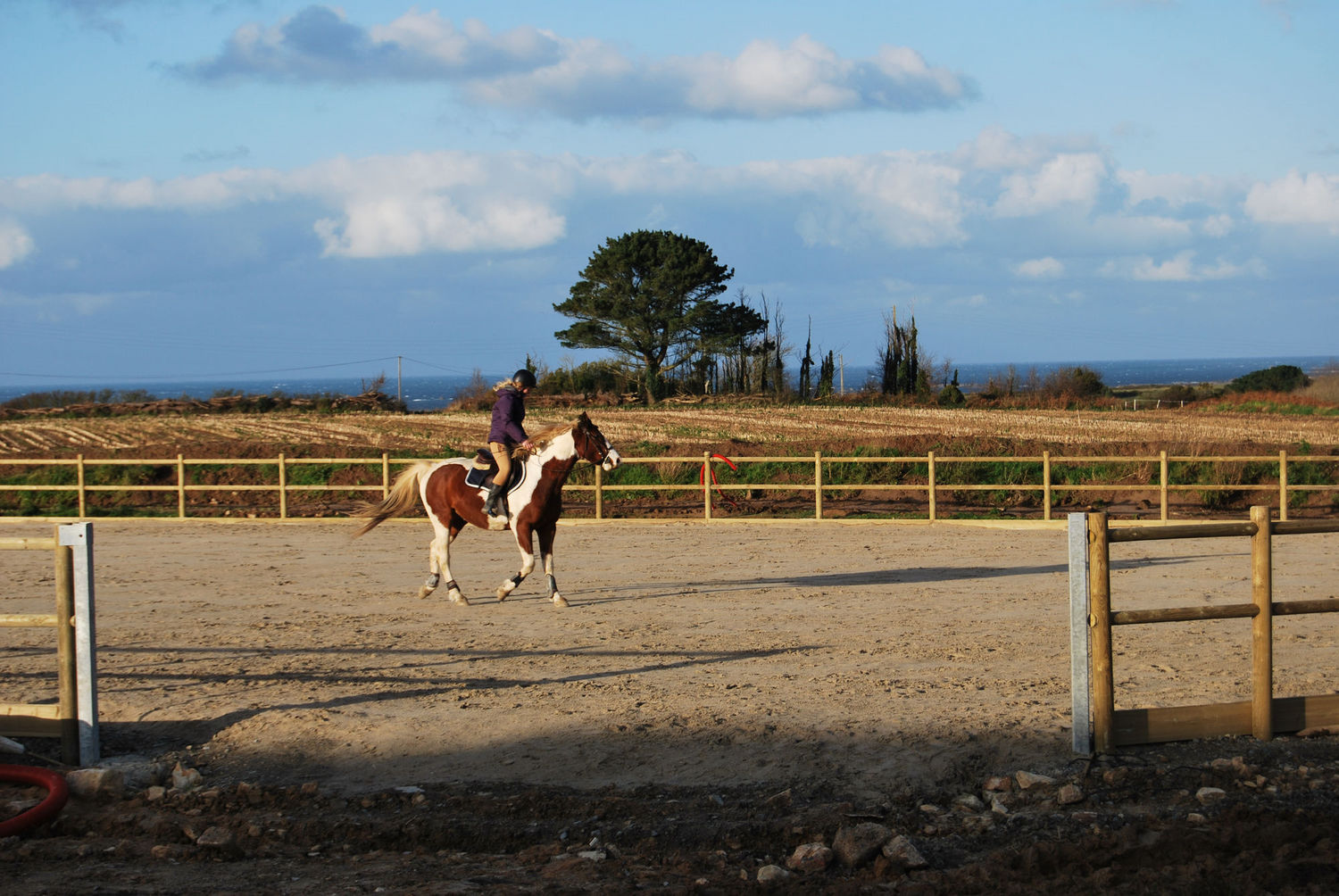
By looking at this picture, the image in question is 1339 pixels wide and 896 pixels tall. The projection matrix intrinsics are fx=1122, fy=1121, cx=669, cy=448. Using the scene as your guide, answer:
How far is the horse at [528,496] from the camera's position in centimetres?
1157

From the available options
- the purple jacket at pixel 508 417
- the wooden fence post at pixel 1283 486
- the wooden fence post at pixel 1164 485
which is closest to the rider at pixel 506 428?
the purple jacket at pixel 508 417

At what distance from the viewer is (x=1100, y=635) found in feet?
19.5

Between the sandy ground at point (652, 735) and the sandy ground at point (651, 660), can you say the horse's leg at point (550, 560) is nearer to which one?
the sandy ground at point (652, 735)

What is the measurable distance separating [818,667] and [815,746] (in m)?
2.06

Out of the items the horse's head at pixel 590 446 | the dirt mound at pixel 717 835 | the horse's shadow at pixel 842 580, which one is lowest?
the horse's shadow at pixel 842 580

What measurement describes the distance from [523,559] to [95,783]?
570 centimetres

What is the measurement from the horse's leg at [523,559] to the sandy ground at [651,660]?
0.81ft

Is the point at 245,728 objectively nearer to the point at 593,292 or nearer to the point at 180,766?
the point at 180,766

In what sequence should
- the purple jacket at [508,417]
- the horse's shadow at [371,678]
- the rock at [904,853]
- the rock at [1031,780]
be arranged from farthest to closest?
the purple jacket at [508,417]
the horse's shadow at [371,678]
the rock at [1031,780]
the rock at [904,853]

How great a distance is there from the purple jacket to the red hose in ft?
19.7

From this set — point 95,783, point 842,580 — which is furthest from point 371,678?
point 842,580

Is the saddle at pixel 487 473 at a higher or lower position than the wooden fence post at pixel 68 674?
higher

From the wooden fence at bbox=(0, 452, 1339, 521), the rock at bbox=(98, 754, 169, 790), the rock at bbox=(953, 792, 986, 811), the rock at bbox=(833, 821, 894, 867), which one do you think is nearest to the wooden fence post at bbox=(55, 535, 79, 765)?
the rock at bbox=(98, 754, 169, 790)

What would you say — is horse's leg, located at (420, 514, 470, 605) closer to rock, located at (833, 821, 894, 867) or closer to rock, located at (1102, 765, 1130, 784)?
rock, located at (833, 821, 894, 867)
